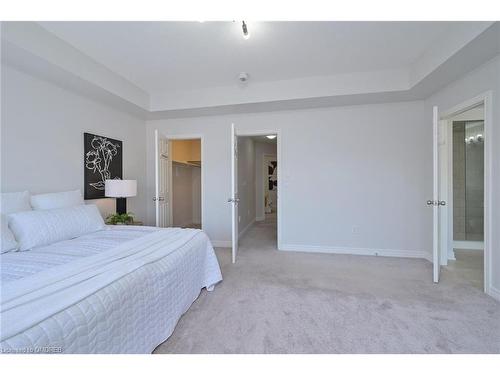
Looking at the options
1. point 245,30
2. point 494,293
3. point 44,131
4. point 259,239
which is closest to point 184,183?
point 259,239

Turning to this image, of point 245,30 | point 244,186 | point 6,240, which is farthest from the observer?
point 244,186

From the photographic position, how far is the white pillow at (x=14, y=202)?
1944 mm

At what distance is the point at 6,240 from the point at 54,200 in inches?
27.5

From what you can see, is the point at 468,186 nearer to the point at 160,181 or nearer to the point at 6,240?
the point at 160,181

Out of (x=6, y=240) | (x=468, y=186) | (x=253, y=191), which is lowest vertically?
(x=6, y=240)

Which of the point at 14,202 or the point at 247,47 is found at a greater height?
the point at 247,47

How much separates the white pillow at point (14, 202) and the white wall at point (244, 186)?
3.13 m

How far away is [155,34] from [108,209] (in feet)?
8.02

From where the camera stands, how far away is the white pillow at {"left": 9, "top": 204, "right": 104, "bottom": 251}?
1.81 m

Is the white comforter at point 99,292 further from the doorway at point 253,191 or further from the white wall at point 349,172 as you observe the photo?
the white wall at point 349,172

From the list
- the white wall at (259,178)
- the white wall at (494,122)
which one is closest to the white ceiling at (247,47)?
the white wall at (494,122)

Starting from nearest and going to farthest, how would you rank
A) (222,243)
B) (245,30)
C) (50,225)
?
(50,225), (245,30), (222,243)

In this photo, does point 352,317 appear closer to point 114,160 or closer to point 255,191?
point 114,160

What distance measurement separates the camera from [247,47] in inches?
97.1
